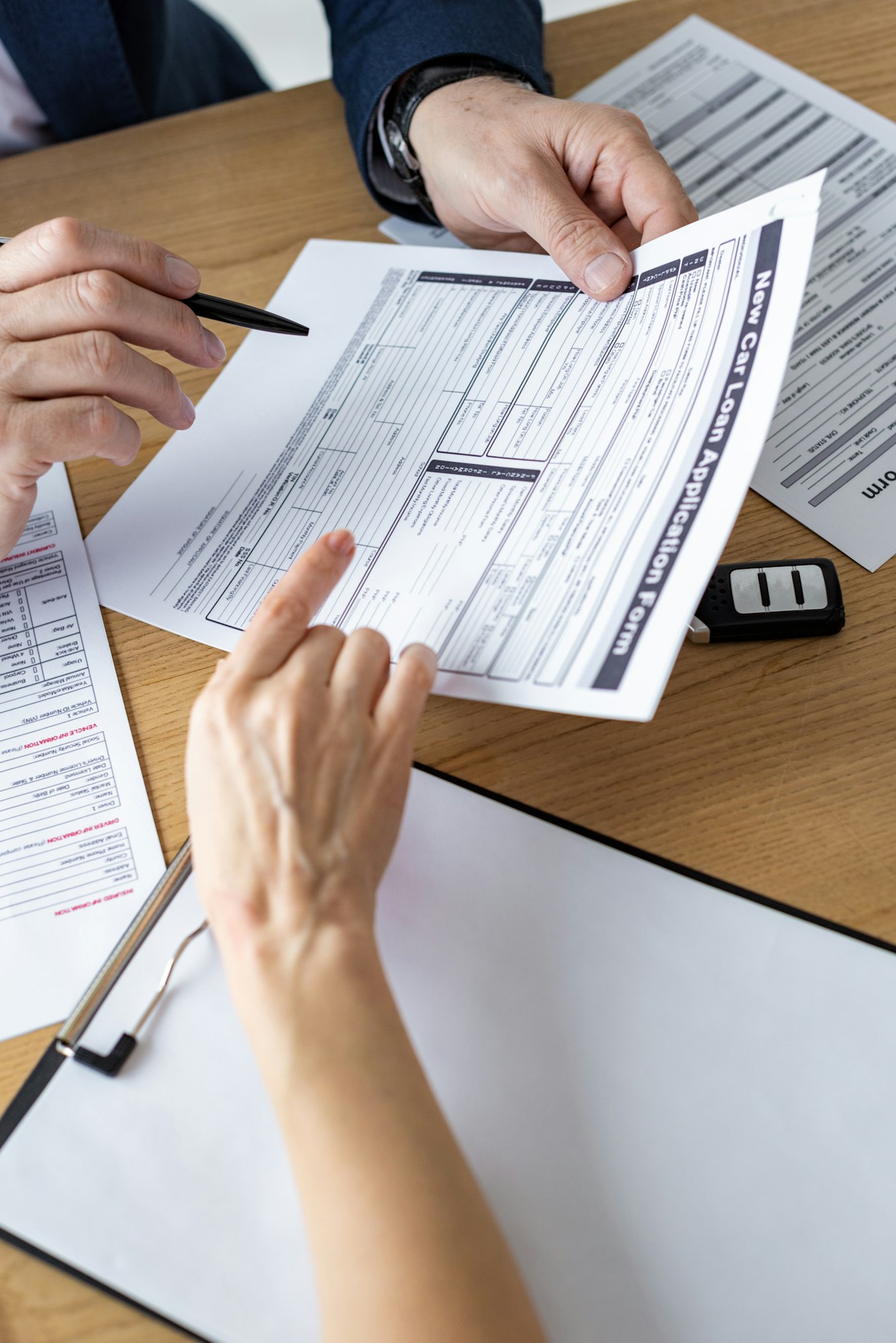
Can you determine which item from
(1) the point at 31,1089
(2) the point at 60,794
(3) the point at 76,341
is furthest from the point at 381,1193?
(3) the point at 76,341

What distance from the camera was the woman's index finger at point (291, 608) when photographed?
1.70ft

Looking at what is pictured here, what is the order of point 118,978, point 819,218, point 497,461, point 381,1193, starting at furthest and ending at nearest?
point 819,218 → point 497,461 → point 118,978 → point 381,1193

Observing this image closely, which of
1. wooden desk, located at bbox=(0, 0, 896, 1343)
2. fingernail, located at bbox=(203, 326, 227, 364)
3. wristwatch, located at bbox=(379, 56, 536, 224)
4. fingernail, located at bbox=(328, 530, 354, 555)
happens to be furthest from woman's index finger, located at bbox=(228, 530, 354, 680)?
wristwatch, located at bbox=(379, 56, 536, 224)

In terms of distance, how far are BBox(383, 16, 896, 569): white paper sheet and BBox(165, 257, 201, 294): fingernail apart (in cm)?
25

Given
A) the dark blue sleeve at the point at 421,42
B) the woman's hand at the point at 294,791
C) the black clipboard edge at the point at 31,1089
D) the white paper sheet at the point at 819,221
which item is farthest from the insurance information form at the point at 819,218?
the black clipboard edge at the point at 31,1089

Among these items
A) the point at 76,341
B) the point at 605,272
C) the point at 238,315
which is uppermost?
the point at 605,272

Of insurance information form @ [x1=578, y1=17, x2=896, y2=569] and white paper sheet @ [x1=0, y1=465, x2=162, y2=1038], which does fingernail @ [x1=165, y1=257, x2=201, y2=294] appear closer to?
white paper sheet @ [x1=0, y1=465, x2=162, y2=1038]

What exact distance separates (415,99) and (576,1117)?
811 millimetres

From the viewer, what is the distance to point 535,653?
53 cm

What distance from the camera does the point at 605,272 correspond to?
2.16 ft

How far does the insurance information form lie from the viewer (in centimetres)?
64

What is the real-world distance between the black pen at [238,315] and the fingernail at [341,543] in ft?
0.78

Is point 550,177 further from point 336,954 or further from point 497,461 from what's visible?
point 336,954

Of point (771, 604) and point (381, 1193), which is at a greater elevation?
point (771, 604)
